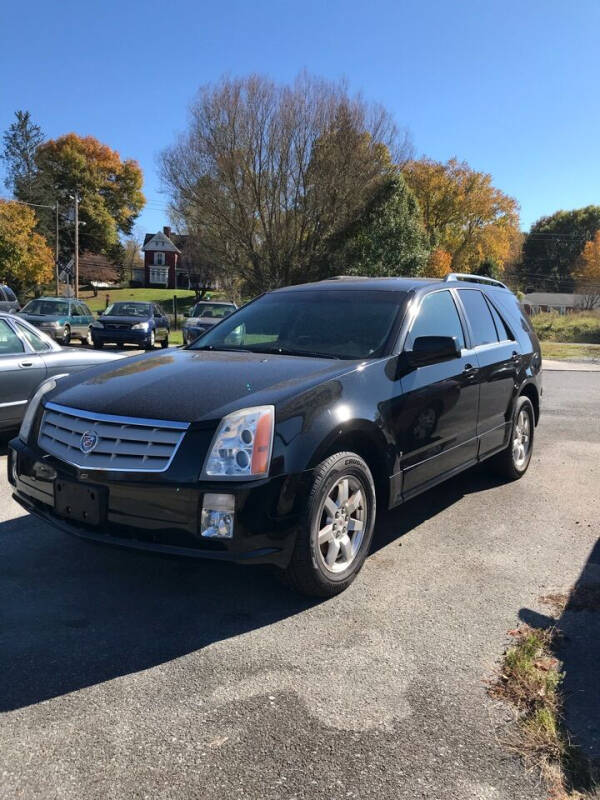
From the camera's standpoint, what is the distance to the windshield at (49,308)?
20.7 metres

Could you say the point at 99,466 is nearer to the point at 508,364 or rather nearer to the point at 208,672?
the point at 208,672

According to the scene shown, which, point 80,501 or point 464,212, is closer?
point 80,501

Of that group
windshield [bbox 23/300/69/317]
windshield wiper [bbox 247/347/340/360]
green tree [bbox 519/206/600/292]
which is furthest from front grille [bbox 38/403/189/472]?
green tree [bbox 519/206/600/292]

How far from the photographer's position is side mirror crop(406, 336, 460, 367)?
13.3ft

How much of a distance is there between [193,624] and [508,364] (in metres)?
3.62

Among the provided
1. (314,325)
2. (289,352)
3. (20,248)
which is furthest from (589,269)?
(289,352)

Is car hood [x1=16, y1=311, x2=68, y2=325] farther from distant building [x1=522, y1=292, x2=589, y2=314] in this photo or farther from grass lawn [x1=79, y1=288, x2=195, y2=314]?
distant building [x1=522, y1=292, x2=589, y2=314]

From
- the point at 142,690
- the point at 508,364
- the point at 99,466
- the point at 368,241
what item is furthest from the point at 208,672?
the point at 368,241

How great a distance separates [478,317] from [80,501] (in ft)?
11.8

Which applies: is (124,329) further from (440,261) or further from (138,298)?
(138,298)

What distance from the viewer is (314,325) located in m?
4.59

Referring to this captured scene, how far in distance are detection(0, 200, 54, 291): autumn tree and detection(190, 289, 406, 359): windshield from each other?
42.3 meters

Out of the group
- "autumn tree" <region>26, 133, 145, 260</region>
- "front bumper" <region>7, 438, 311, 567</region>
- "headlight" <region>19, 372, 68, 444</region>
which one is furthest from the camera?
"autumn tree" <region>26, 133, 145, 260</region>

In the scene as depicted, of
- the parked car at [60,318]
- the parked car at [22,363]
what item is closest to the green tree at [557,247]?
the parked car at [60,318]
